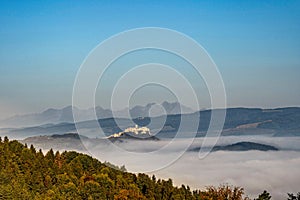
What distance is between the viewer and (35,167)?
296 feet

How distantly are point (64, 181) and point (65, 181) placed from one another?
19 centimetres

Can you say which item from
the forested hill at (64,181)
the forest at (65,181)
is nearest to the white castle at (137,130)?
the forest at (65,181)

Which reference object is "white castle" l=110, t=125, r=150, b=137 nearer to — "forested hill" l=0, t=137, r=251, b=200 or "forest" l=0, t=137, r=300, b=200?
"forest" l=0, t=137, r=300, b=200

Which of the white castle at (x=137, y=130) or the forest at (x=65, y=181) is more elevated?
the white castle at (x=137, y=130)

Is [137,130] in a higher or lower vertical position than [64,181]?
higher

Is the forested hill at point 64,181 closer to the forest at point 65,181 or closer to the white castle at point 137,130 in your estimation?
the forest at point 65,181

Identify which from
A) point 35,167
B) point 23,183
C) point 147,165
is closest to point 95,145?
point 147,165

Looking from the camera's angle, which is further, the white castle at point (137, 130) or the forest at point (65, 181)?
the white castle at point (137, 130)

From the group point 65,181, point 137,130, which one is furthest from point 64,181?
point 137,130

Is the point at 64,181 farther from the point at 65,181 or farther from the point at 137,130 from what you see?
the point at 137,130

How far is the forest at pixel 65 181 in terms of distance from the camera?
245 feet

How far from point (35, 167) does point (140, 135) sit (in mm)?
54817

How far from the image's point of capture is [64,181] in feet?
273

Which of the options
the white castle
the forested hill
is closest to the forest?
the forested hill
